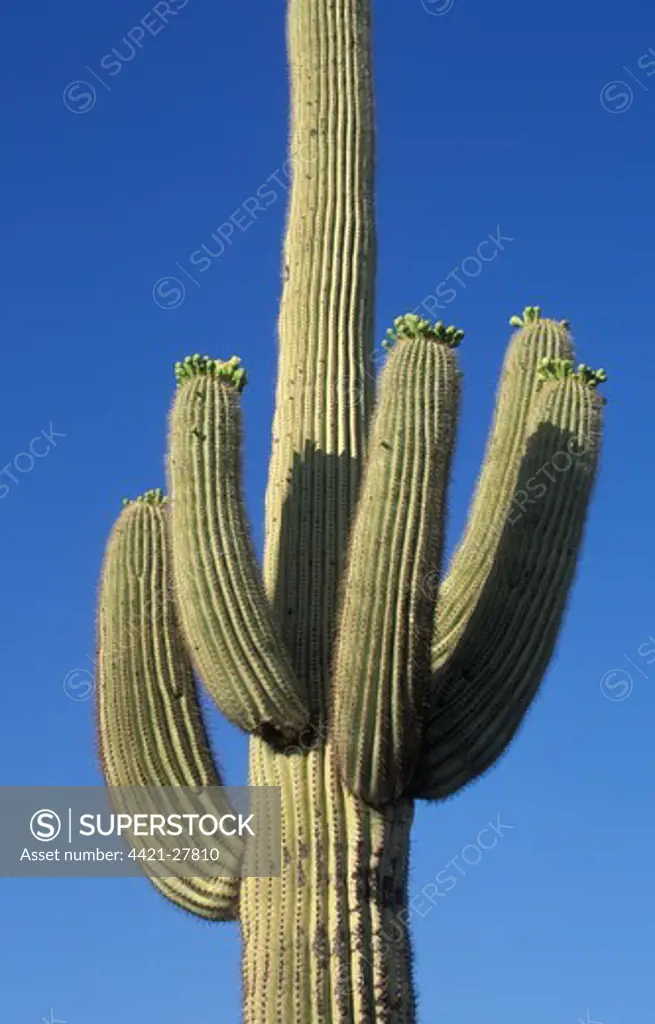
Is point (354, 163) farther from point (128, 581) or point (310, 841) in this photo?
point (310, 841)

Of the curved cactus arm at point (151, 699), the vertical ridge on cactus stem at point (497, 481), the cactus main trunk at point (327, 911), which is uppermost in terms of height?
the vertical ridge on cactus stem at point (497, 481)

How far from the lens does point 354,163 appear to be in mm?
8508

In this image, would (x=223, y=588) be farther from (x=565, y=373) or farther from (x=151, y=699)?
(x=565, y=373)

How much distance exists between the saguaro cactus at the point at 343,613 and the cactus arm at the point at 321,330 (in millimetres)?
15

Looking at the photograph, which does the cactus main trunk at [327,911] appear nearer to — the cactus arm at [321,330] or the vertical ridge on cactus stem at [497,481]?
the cactus arm at [321,330]

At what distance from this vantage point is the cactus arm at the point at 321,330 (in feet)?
24.7

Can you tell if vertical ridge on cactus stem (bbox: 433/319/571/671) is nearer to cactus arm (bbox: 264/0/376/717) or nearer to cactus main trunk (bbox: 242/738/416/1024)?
cactus arm (bbox: 264/0/376/717)

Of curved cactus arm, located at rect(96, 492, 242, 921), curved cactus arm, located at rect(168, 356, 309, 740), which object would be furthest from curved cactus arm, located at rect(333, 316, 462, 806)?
curved cactus arm, located at rect(96, 492, 242, 921)

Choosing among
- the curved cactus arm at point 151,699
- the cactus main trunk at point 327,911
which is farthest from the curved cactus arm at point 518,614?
the curved cactus arm at point 151,699

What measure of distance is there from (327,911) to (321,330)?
3039mm

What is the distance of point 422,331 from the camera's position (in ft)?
23.4

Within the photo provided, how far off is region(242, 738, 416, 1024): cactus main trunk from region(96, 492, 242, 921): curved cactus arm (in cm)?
35

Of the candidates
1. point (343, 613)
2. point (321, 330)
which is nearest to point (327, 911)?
point (343, 613)

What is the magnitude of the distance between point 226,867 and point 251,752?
0.54 meters
